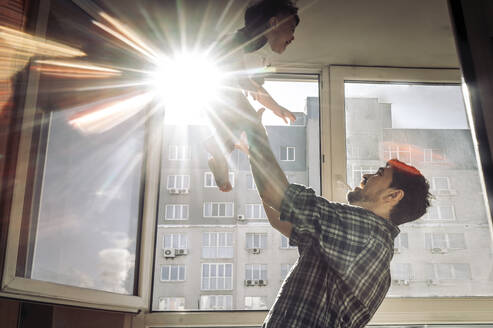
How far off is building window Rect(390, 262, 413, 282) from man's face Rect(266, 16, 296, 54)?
4.23 feet

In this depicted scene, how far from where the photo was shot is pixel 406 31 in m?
2.17

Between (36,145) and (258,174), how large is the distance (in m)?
0.70

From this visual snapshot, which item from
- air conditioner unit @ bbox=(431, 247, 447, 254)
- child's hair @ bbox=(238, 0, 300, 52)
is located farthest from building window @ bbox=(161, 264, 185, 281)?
air conditioner unit @ bbox=(431, 247, 447, 254)

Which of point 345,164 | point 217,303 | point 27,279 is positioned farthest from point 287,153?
point 27,279

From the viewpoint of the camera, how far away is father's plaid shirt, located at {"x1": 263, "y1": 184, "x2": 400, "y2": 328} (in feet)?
3.82

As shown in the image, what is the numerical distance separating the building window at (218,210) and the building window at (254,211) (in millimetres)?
82

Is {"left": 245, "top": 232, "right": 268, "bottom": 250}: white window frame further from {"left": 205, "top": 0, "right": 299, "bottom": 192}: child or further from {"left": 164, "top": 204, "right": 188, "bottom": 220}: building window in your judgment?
{"left": 205, "top": 0, "right": 299, "bottom": 192}: child

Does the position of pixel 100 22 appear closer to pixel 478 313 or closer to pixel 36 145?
pixel 36 145

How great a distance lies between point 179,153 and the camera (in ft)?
7.59

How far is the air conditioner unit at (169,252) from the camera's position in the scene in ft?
7.11

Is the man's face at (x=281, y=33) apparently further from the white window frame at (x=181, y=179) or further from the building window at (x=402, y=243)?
the building window at (x=402, y=243)

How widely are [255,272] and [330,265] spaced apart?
100 centimetres

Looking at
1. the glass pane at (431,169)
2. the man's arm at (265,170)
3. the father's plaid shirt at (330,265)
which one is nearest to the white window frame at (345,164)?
the glass pane at (431,169)

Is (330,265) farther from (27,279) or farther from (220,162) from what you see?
(27,279)
